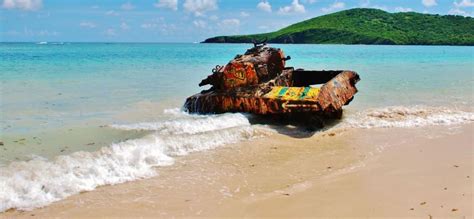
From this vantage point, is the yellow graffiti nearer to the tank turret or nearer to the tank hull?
the tank hull

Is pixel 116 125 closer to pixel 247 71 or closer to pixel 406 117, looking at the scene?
pixel 247 71

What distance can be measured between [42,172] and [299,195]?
3198mm

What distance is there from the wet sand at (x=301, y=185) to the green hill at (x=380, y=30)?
11054 centimetres

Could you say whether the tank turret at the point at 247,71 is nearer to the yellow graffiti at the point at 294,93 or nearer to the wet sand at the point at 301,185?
the yellow graffiti at the point at 294,93

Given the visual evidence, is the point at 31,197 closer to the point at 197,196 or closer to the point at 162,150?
the point at 197,196

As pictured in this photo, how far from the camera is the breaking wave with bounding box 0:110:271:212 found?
5438mm

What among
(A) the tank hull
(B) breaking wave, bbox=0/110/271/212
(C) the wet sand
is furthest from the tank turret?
(C) the wet sand

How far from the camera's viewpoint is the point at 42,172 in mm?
5945

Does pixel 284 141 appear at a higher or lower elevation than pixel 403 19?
lower

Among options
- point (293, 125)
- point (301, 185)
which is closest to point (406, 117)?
point (293, 125)

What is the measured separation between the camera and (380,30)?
431ft

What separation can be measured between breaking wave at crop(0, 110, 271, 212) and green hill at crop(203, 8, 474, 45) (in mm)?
109824

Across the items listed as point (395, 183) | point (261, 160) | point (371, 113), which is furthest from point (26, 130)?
point (371, 113)

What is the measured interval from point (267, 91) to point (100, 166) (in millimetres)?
4732
